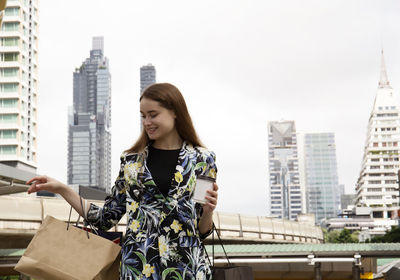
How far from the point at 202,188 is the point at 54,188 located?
645 mm

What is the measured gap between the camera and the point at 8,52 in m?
66.6

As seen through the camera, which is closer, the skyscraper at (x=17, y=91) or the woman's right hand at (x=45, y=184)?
the woman's right hand at (x=45, y=184)

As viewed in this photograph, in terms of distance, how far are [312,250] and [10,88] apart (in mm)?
53295

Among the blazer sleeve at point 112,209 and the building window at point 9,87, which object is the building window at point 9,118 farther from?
the blazer sleeve at point 112,209

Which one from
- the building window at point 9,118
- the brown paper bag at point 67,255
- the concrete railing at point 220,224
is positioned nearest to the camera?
the brown paper bag at point 67,255

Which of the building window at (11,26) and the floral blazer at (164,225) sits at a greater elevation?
the building window at (11,26)

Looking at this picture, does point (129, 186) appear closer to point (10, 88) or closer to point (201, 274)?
point (201, 274)

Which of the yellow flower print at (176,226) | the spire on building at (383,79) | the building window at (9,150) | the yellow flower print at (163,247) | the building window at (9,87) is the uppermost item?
the spire on building at (383,79)

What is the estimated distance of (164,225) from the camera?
92.4 inches

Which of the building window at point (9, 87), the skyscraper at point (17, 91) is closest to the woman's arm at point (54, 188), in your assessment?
the skyscraper at point (17, 91)

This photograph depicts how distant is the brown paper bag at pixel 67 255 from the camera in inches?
94.8

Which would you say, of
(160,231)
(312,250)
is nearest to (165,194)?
(160,231)

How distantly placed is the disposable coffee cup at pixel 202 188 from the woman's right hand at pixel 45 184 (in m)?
0.59

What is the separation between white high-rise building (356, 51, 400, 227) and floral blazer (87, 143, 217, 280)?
128644mm
